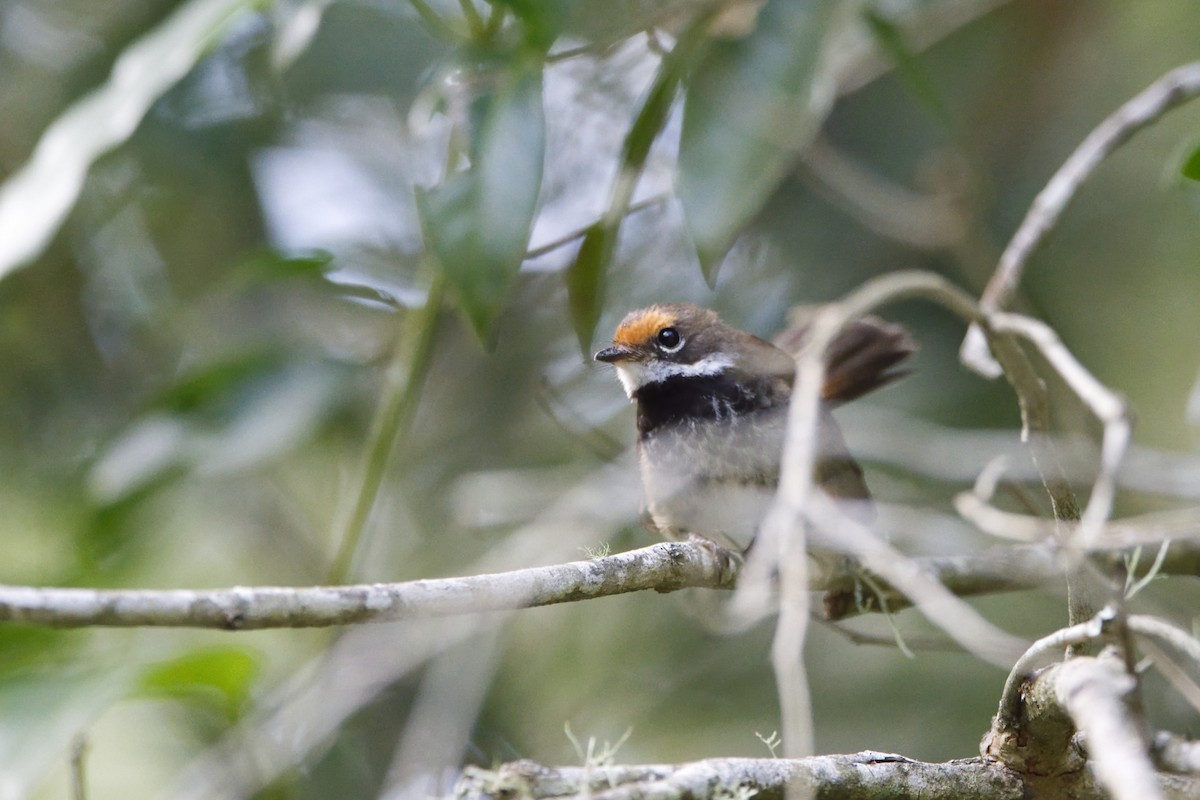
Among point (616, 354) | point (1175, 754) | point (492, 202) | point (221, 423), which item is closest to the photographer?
point (1175, 754)

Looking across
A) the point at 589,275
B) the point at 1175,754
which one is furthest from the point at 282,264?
the point at 1175,754

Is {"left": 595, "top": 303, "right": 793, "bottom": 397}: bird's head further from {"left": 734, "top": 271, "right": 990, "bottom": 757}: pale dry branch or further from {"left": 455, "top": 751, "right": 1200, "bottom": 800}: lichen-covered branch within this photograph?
{"left": 455, "top": 751, "right": 1200, "bottom": 800}: lichen-covered branch

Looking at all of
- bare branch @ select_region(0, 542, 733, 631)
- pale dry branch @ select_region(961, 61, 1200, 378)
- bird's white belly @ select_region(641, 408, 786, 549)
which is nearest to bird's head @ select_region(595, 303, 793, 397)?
bird's white belly @ select_region(641, 408, 786, 549)

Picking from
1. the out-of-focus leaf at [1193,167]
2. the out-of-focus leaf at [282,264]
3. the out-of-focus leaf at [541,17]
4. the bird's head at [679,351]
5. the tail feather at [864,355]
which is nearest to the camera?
the out-of-focus leaf at [1193,167]

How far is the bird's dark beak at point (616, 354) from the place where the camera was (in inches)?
163

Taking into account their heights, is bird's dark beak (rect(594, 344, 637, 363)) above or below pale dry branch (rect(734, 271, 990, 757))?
above

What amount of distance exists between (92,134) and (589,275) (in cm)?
149

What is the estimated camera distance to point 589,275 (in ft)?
11.5

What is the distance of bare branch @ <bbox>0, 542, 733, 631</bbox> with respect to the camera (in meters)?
1.70

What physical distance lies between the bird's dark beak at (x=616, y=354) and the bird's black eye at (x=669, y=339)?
11 cm

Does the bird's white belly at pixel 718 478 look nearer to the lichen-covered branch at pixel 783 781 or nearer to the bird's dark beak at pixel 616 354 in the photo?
the bird's dark beak at pixel 616 354

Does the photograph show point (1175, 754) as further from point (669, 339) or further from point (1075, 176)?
point (669, 339)

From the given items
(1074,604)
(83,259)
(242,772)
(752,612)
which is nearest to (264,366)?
(242,772)

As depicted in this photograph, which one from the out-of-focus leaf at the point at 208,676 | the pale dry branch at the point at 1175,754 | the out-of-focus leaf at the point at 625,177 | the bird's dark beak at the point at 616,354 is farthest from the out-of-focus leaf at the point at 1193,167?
the out-of-focus leaf at the point at 208,676
